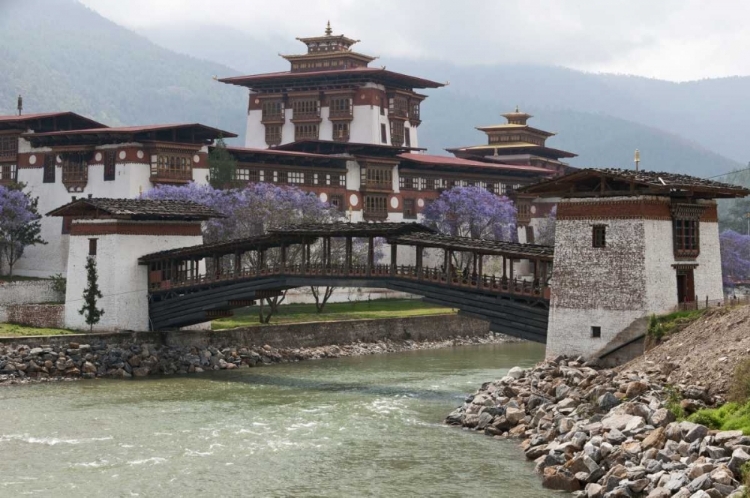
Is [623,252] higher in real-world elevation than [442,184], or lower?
lower

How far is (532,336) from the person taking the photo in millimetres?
46594

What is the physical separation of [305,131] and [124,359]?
53.7 meters

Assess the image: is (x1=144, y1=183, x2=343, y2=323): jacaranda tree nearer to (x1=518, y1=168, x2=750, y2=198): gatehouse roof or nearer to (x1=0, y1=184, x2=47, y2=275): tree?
(x1=0, y1=184, x2=47, y2=275): tree

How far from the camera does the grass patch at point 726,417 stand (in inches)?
1192

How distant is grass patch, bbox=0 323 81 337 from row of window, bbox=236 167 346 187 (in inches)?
1063

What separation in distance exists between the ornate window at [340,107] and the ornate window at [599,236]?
6379cm

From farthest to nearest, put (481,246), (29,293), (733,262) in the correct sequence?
(733,262), (29,293), (481,246)

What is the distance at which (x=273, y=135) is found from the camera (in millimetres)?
109438

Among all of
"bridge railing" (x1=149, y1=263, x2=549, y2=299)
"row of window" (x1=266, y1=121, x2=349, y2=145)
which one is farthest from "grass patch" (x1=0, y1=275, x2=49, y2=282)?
"row of window" (x1=266, y1=121, x2=349, y2=145)

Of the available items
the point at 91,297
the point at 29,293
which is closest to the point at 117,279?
the point at 91,297

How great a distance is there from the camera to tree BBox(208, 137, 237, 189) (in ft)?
268

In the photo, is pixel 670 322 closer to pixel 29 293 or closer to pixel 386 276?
pixel 386 276

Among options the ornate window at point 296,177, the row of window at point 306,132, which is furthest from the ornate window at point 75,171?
the row of window at point 306,132

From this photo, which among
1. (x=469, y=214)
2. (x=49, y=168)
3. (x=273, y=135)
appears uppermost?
(x=273, y=135)
